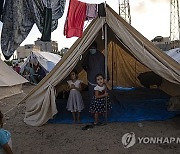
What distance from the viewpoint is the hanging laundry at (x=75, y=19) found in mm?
5555

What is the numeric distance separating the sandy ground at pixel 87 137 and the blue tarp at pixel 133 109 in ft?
0.97

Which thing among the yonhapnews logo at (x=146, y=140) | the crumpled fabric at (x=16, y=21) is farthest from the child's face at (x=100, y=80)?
the crumpled fabric at (x=16, y=21)

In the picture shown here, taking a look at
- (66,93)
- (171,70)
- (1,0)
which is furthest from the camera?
(66,93)

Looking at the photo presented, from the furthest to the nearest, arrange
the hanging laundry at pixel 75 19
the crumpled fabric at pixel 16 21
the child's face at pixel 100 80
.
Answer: the child's face at pixel 100 80 < the hanging laundry at pixel 75 19 < the crumpled fabric at pixel 16 21

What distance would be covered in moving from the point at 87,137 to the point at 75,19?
2.46 m

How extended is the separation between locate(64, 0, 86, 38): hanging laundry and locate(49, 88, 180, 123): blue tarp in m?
2.00

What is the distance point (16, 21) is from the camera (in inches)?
190

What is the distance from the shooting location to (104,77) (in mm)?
6047

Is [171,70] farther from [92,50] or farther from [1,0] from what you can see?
[1,0]

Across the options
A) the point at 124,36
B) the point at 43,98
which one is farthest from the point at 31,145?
the point at 124,36

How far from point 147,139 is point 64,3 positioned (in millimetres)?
3222

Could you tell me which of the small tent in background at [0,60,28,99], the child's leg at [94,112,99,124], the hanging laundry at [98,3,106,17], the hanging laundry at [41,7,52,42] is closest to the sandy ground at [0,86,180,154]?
the child's leg at [94,112,99,124]

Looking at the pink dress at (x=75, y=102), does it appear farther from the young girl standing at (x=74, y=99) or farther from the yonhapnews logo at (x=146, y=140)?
the yonhapnews logo at (x=146, y=140)

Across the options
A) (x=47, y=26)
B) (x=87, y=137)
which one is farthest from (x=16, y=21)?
(x=87, y=137)
